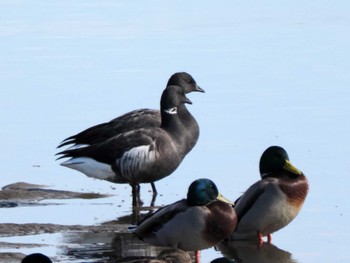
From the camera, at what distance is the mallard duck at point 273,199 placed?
42.2ft

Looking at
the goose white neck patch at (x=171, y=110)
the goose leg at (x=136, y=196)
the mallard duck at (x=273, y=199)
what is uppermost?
the goose white neck patch at (x=171, y=110)

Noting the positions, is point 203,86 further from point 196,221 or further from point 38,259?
point 38,259

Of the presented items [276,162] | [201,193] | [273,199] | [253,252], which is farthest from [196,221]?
[276,162]

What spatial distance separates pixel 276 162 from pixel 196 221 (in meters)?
1.51

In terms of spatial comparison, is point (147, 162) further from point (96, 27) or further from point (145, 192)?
point (96, 27)

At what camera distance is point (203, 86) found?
19.7 m

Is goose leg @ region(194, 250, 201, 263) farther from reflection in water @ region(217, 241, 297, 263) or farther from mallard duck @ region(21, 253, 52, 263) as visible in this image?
mallard duck @ region(21, 253, 52, 263)

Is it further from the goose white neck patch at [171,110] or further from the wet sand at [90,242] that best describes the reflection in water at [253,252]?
the goose white neck patch at [171,110]

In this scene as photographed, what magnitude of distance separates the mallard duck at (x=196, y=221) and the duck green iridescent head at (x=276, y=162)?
1138mm

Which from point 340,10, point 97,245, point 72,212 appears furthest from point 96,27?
point 97,245

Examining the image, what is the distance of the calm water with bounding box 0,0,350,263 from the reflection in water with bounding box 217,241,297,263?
0.06 metres

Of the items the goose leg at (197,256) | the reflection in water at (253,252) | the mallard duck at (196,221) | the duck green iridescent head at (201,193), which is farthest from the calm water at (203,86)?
the duck green iridescent head at (201,193)

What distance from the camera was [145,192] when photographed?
15562 millimetres

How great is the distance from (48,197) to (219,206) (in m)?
3.37
